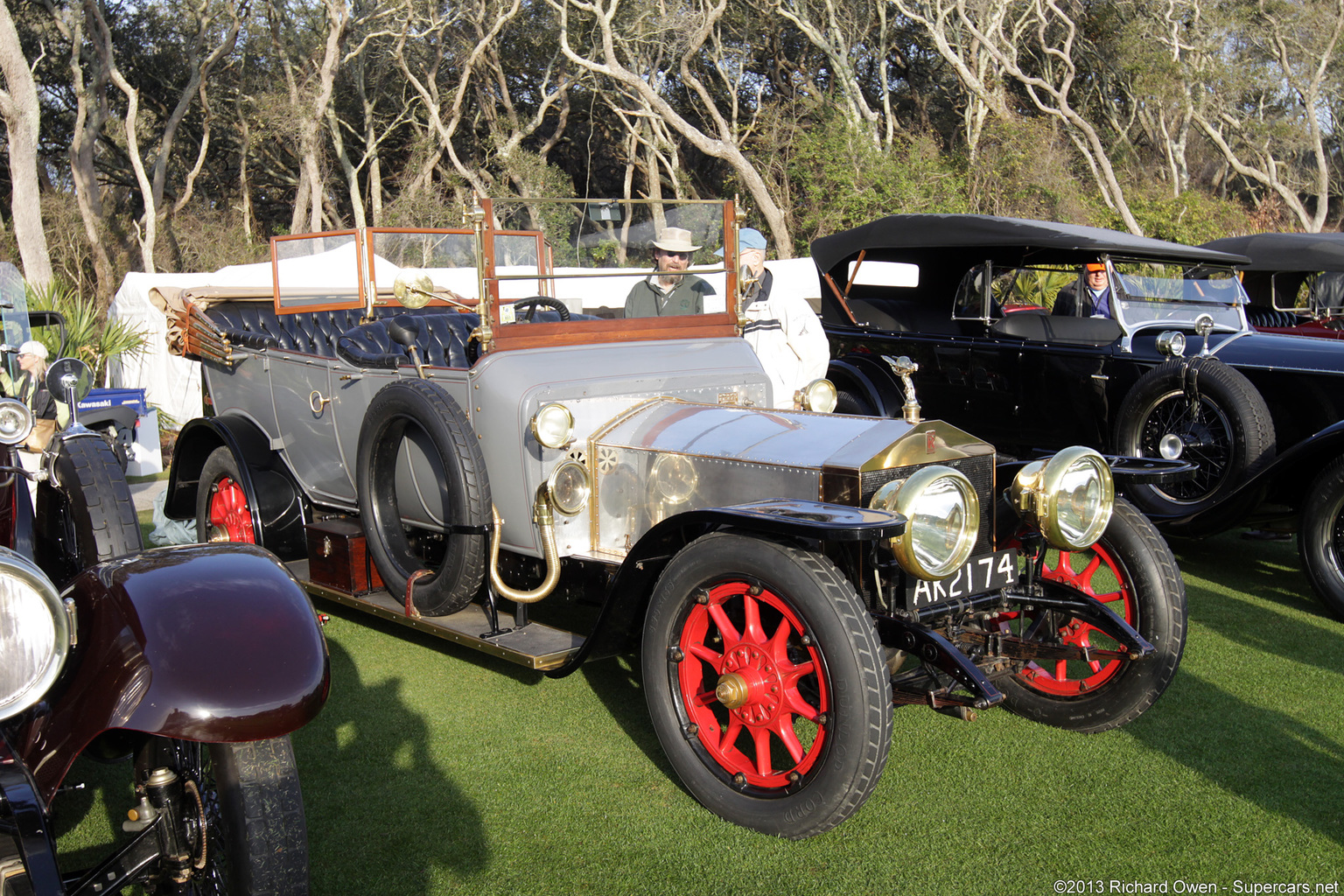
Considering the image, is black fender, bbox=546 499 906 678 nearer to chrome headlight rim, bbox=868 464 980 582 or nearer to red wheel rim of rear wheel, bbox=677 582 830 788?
chrome headlight rim, bbox=868 464 980 582

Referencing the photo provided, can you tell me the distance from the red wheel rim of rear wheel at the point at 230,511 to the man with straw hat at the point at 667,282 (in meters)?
2.15

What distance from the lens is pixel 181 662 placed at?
1881mm

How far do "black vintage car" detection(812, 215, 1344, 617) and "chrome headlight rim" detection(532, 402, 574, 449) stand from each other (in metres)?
2.66

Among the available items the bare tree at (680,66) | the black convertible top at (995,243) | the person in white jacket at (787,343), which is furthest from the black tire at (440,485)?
the bare tree at (680,66)

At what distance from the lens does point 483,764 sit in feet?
10.8

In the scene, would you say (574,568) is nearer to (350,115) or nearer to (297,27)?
(297,27)

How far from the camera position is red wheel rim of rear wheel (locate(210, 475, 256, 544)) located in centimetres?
497

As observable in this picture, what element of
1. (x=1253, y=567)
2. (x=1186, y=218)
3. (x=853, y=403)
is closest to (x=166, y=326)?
(x=853, y=403)

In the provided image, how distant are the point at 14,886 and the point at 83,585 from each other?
0.60 meters

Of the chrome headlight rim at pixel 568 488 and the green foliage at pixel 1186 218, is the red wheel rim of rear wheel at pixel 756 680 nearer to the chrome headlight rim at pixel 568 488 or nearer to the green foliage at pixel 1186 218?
the chrome headlight rim at pixel 568 488

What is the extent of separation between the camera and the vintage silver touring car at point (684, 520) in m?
2.76

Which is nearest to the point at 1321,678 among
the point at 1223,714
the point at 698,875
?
the point at 1223,714

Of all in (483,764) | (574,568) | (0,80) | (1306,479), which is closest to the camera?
(483,764)

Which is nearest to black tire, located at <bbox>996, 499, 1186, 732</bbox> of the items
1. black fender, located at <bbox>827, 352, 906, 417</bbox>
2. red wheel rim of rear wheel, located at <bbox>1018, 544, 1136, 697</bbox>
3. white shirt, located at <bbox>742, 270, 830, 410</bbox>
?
red wheel rim of rear wheel, located at <bbox>1018, 544, 1136, 697</bbox>
